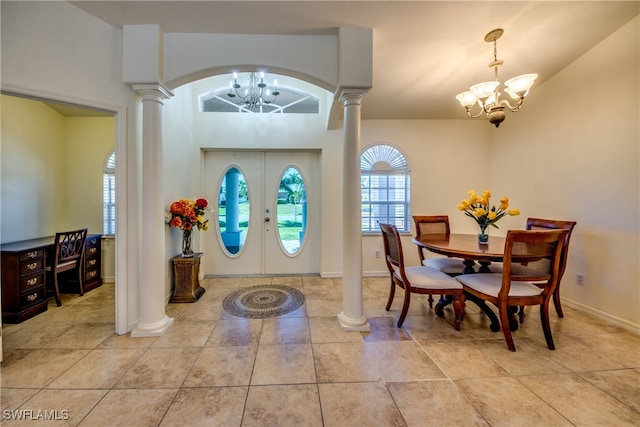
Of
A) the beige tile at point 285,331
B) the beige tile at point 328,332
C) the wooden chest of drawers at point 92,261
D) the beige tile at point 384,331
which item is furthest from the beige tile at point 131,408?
the wooden chest of drawers at point 92,261

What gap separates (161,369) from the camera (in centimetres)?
176

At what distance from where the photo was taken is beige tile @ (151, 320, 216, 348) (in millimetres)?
2070

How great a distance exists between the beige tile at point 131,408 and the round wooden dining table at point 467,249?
236 centimetres

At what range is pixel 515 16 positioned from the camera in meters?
2.03

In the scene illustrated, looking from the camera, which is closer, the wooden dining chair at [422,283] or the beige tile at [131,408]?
the beige tile at [131,408]

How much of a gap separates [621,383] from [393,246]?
1725mm

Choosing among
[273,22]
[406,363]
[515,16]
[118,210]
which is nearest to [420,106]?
[515,16]

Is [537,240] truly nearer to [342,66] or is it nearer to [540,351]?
[540,351]

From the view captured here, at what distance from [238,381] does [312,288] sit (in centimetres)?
183

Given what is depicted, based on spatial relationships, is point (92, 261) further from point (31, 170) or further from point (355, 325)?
point (355, 325)

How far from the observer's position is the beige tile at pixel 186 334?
6.79 feet

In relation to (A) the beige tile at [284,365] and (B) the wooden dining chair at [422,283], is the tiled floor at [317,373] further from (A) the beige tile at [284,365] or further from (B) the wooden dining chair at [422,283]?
(B) the wooden dining chair at [422,283]

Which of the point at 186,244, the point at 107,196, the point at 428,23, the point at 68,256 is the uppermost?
the point at 428,23

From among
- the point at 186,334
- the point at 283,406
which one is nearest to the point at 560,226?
the point at 283,406
